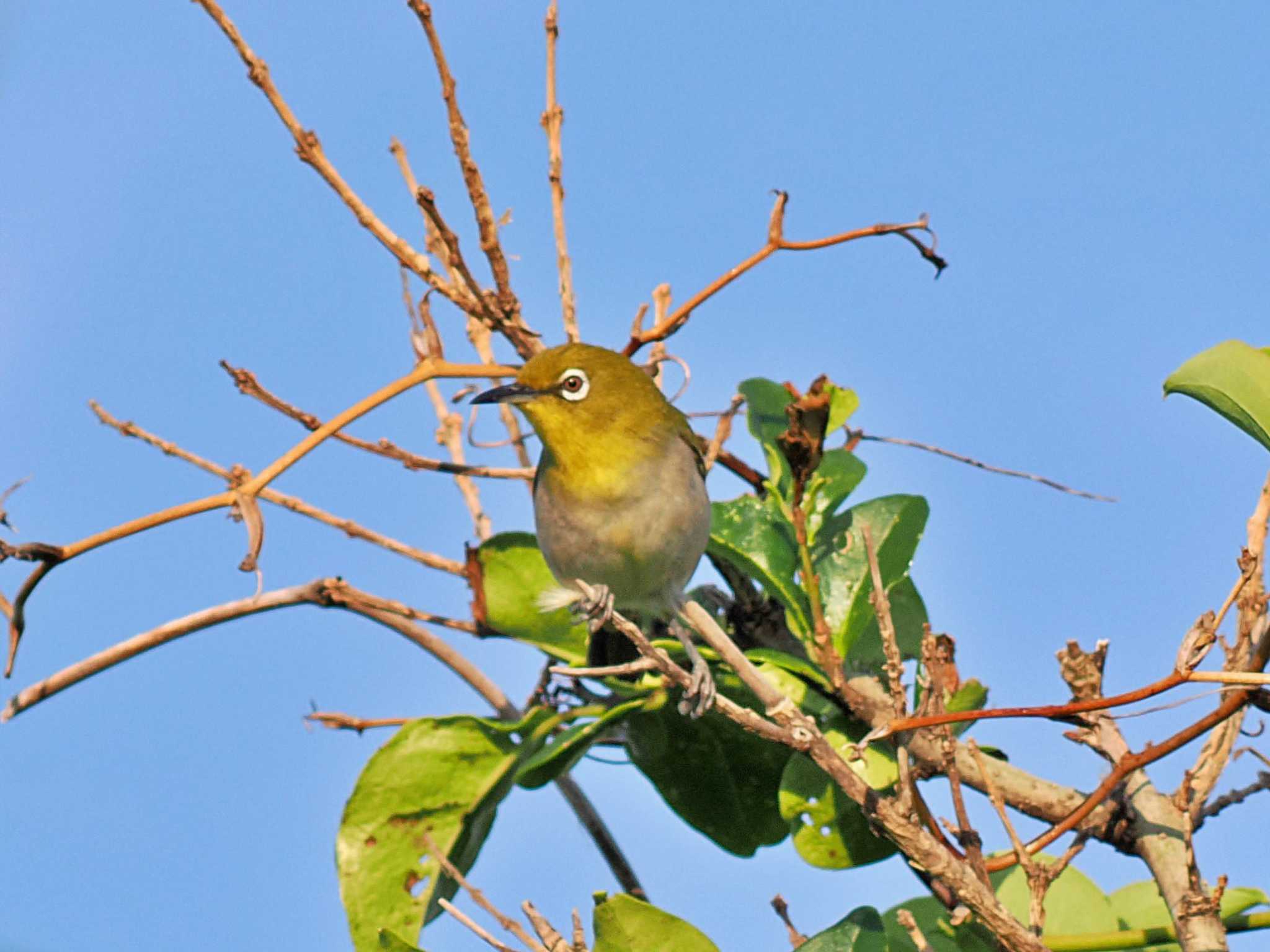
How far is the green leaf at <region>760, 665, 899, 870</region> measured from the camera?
106 inches

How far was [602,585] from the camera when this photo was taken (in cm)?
292

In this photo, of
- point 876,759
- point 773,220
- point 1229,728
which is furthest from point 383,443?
point 1229,728

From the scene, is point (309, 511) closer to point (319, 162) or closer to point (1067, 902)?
point (319, 162)

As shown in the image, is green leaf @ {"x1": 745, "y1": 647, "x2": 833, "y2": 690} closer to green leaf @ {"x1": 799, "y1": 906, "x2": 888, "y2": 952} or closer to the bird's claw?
the bird's claw

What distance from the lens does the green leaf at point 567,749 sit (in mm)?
2738

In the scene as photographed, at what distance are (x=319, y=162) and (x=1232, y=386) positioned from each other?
2081 mm

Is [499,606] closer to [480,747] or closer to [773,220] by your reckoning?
[480,747]

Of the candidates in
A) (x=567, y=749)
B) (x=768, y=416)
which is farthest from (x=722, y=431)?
(x=567, y=749)

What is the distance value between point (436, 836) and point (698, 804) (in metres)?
0.59

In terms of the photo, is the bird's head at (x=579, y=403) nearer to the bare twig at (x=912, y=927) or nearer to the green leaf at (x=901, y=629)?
the green leaf at (x=901, y=629)

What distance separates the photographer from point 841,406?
10.3 ft

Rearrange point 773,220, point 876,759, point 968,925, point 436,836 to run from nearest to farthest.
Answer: point 968,925, point 876,759, point 436,836, point 773,220

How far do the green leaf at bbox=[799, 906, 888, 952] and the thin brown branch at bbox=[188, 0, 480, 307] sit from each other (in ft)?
5.41

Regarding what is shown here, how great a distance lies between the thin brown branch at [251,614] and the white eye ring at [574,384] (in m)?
0.61
